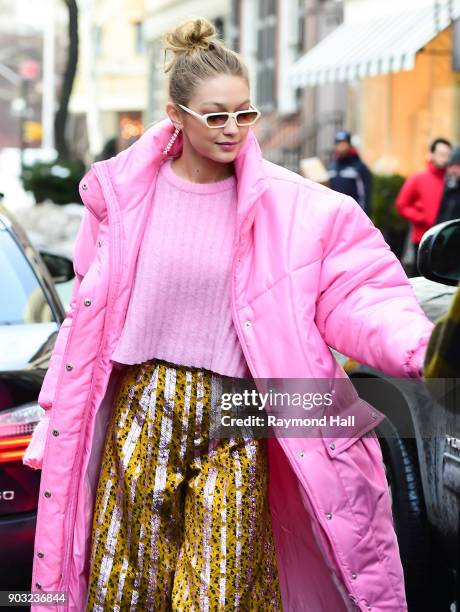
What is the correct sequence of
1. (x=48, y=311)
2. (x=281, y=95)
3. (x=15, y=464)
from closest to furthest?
(x=15, y=464), (x=48, y=311), (x=281, y=95)

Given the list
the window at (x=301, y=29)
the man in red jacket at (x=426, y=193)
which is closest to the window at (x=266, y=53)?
the window at (x=301, y=29)

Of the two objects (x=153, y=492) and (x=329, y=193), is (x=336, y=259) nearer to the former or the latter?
(x=329, y=193)

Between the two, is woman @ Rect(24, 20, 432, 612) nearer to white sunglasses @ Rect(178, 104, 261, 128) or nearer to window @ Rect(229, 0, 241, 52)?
white sunglasses @ Rect(178, 104, 261, 128)

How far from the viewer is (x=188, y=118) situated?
359 cm

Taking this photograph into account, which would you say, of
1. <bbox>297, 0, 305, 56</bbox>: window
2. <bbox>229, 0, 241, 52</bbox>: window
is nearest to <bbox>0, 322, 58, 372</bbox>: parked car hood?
<bbox>297, 0, 305, 56</bbox>: window

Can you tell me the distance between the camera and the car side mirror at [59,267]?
5.96 m

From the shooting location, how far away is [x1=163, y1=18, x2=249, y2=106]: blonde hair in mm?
3529

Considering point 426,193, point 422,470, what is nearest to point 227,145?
point 422,470

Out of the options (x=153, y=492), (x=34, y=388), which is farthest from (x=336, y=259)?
(x=34, y=388)

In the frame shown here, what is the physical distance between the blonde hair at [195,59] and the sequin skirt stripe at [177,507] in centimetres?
75

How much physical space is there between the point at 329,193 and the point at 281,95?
22735 mm

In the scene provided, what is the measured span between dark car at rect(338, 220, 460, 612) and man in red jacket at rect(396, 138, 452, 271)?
280 inches

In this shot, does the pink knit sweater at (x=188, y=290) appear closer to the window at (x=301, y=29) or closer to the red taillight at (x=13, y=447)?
the red taillight at (x=13, y=447)

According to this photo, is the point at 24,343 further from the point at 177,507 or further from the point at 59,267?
the point at 59,267
